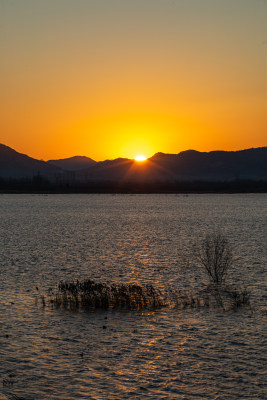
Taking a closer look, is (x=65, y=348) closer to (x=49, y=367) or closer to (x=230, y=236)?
(x=49, y=367)

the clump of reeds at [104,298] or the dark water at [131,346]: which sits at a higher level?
the clump of reeds at [104,298]

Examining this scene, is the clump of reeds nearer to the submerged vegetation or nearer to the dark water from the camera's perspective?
the submerged vegetation

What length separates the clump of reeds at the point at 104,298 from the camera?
2183 centimetres

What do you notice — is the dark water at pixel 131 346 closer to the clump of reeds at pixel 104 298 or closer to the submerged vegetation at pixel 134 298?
the submerged vegetation at pixel 134 298

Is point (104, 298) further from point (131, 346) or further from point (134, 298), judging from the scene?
point (131, 346)

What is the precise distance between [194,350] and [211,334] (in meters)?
1.94

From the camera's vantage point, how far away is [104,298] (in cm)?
2208

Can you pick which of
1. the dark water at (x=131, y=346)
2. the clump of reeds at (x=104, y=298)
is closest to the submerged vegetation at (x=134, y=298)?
the clump of reeds at (x=104, y=298)

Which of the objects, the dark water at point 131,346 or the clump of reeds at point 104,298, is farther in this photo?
the clump of reeds at point 104,298

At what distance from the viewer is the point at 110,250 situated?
141ft

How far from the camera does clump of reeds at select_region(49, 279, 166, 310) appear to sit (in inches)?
859

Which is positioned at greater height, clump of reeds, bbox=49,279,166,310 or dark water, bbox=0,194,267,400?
clump of reeds, bbox=49,279,166,310

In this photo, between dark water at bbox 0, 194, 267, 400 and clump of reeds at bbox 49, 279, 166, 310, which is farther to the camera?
clump of reeds at bbox 49, 279, 166, 310

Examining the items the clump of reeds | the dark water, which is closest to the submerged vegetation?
the clump of reeds
